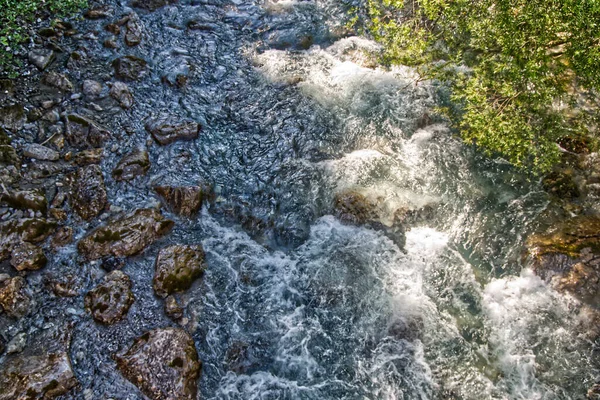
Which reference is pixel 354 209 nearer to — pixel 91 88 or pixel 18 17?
pixel 91 88

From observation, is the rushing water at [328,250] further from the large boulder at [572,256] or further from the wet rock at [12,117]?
the wet rock at [12,117]

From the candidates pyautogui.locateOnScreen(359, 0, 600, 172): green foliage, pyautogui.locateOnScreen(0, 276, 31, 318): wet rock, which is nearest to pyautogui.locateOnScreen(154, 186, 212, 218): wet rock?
pyautogui.locateOnScreen(0, 276, 31, 318): wet rock

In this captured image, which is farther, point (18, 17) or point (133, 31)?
point (133, 31)

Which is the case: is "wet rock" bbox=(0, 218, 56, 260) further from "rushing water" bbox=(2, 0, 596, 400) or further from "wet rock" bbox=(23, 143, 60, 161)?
"wet rock" bbox=(23, 143, 60, 161)

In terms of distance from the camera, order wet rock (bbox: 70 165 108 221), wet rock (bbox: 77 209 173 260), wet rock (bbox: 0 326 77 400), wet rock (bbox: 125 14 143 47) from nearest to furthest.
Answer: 1. wet rock (bbox: 0 326 77 400)
2. wet rock (bbox: 77 209 173 260)
3. wet rock (bbox: 70 165 108 221)
4. wet rock (bbox: 125 14 143 47)

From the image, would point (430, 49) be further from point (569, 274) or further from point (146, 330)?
point (146, 330)

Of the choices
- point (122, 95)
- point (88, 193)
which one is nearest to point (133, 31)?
point (122, 95)
